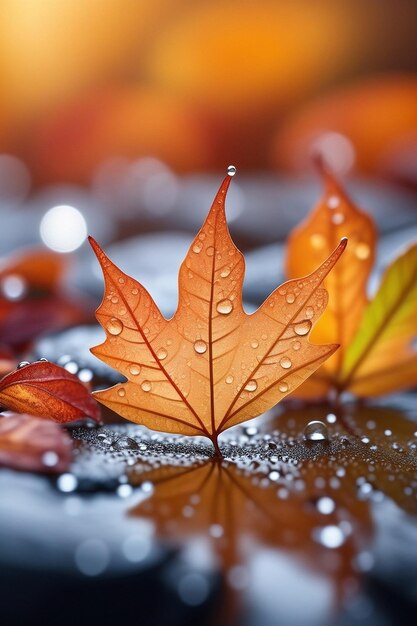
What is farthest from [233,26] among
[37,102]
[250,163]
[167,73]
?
[37,102]

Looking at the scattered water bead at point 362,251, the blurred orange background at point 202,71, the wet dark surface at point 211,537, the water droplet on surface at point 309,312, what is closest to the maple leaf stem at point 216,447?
the wet dark surface at point 211,537

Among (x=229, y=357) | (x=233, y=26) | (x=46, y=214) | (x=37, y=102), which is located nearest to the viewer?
(x=229, y=357)

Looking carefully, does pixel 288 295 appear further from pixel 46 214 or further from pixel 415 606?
pixel 46 214

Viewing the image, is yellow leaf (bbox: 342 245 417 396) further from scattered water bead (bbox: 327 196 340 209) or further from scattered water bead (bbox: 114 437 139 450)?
scattered water bead (bbox: 114 437 139 450)

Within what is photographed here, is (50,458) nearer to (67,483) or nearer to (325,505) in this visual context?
(67,483)

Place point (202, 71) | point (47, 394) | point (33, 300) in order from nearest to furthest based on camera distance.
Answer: point (47, 394)
point (33, 300)
point (202, 71)

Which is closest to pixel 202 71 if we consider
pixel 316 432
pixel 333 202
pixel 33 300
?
pixel 33 300
